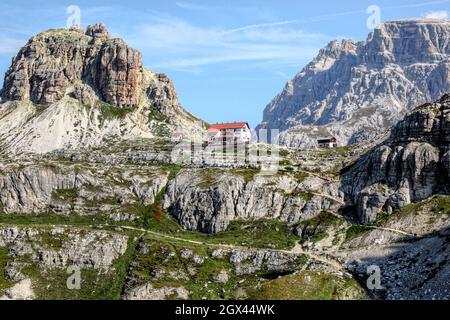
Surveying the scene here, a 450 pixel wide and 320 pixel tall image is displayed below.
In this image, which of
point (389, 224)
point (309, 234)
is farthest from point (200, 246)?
point (389, 224)

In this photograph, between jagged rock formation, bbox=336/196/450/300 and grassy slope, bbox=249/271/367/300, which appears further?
grassy slope, bbox=249/271/367/300

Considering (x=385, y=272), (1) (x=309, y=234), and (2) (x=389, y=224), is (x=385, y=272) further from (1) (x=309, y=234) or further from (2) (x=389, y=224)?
(1) (x=309, y=234)

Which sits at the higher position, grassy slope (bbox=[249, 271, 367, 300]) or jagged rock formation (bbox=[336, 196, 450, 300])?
jagged rock formation (bbox=[336, 196, 450, 300])

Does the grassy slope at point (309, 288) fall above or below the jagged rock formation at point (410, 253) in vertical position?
below

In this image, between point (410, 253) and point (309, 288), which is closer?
point (309, 288)

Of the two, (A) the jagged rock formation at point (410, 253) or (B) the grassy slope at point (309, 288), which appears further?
(B) the grassy slope at point (309, 288)

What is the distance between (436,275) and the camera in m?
146

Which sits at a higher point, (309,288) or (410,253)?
(410,253)
